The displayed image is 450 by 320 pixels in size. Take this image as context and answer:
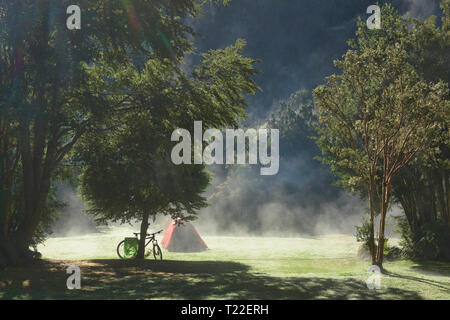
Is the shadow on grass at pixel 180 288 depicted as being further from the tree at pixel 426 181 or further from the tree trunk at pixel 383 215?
the tree at pixel 426 181

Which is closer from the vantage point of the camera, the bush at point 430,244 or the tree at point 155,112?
the tree at point 155,112

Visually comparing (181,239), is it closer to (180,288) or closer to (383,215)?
(383,215)

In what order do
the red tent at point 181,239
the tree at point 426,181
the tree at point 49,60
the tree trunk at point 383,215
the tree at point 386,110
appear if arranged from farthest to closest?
the red tent at point 181,239 < the tree at point 426,181 < the tree trunk at point 383,215 < the tree at point 386,110 < the tree at point 49,60

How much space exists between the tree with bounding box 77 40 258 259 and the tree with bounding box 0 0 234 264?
3.50ft

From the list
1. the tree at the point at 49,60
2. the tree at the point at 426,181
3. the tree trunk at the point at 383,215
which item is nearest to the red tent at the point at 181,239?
the tree at the point at 49,60

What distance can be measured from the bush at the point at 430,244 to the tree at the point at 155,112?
33.1ft

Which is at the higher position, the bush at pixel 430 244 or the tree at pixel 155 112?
the tree at pixel 155 112

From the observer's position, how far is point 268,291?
358 inches

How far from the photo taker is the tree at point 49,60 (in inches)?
520

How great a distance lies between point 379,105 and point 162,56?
7.61 metres

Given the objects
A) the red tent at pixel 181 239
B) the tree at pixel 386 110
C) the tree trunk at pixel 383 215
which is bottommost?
the red tent at pixel 181 239

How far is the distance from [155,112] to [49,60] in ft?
12.7

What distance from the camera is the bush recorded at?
1872cm
